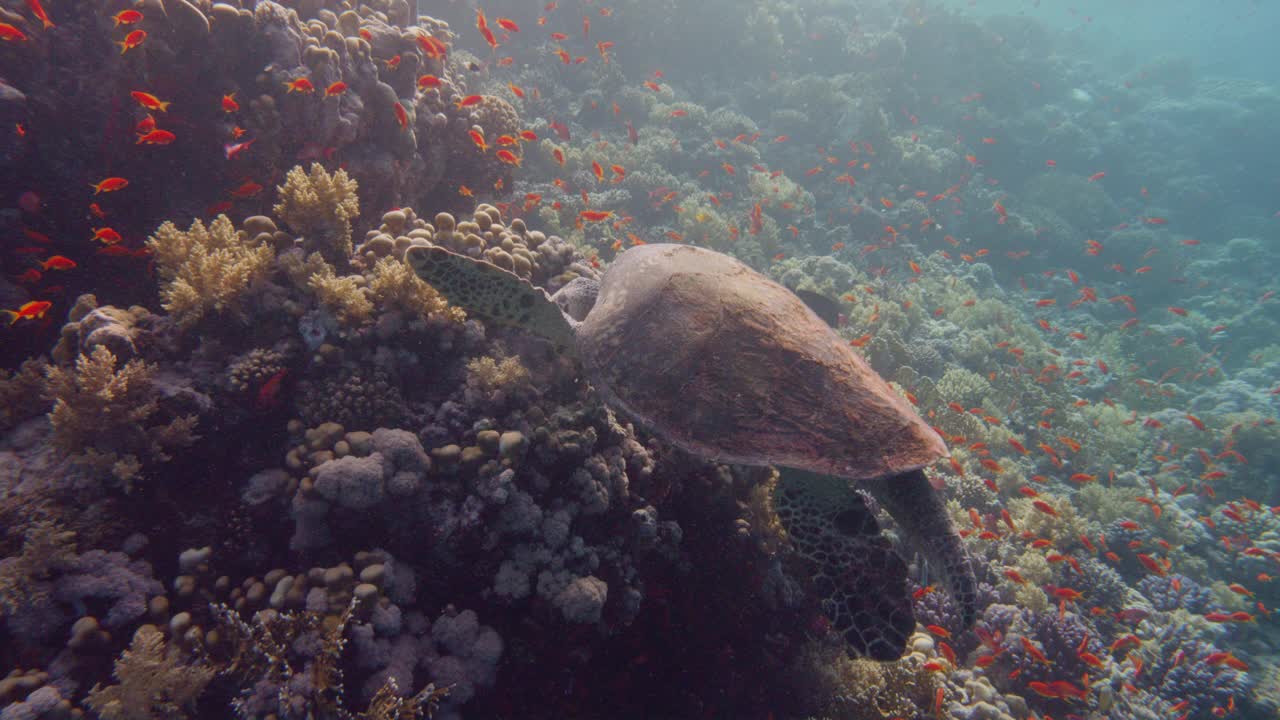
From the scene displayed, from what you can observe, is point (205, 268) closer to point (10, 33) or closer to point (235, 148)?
point (235, 148)

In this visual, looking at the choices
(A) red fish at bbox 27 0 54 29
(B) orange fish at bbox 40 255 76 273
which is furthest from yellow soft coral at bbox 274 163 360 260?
(A) red fish at bbox 27 0 54 29

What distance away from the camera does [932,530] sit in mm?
3572

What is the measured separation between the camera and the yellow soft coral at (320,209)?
383cm

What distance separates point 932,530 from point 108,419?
5.31 metres

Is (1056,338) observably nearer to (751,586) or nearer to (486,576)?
(751,586)


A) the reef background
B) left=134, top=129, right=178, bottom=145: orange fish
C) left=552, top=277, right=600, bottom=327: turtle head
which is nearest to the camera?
the reef background

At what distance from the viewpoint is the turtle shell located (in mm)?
3332

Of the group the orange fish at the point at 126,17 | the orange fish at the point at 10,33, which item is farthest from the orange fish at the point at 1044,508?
the orange fish at the point at 10,33

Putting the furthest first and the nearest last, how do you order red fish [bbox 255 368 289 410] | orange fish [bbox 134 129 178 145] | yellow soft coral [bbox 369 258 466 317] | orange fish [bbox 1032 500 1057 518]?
orange fish [bbox 1032 500 1057 518], orange fish [bbox 134 129 178 145], yellow soft coral [bbox 369 258 466 317], red fish [bbox 255 368 289 410]

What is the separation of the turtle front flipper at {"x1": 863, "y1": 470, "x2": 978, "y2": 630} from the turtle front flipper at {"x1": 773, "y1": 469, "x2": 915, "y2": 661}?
0.21m

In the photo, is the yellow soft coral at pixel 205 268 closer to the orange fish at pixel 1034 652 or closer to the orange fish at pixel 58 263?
the orange fish at pixel 58 263

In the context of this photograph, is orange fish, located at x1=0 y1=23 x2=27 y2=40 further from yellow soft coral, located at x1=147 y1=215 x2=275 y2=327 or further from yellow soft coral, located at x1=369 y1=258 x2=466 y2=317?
yellow soft coral, located at x1=369 y1=258 x2=466 y2=317

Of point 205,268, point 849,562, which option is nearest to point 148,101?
point 205,268

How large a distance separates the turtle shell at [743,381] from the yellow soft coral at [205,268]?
2.39m
